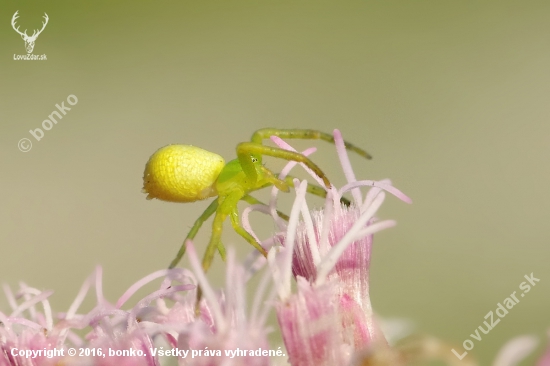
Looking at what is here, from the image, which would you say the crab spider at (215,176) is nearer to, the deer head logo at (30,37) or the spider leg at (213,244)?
the spider leg at (213,244)

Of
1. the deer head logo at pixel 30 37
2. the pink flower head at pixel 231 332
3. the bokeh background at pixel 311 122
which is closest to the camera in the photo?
the pink flower head at pixel 231 332

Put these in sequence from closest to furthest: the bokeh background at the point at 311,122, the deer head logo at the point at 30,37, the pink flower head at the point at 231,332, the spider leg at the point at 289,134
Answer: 1. the pink flower head at the point at 231,332
2. the spider leg at the point at 289,134
3. the bokeh background at the point at 311,122
4. the deer head logo at the point at 30,37

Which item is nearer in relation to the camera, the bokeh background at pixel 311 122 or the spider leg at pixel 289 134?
the spider leg at pixel 289 134

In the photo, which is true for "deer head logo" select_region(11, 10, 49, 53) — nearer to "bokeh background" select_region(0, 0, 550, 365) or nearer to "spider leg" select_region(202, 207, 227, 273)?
"bokeh background" select_region(0, 0, 550, 365)

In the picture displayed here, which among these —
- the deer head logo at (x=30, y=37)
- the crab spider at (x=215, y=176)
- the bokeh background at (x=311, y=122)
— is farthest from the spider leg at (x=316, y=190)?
the deer head logo at (x=30, y=37)

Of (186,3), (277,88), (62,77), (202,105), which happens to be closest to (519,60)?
(277,88)

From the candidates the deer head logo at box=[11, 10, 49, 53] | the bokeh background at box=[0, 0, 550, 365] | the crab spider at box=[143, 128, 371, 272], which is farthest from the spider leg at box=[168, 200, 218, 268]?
the deer head logo at box=[11, 10, 49, 53]

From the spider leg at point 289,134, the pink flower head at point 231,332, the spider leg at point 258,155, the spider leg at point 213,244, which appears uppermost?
the spider leg at point 289,134

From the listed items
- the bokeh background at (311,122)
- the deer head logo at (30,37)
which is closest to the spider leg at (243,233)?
the bokeh background at (311,122)

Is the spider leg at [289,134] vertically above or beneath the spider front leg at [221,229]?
above
